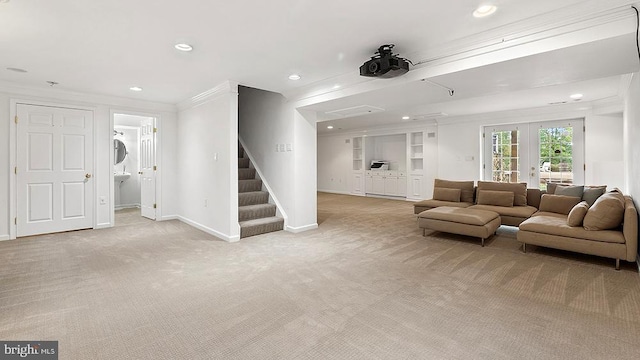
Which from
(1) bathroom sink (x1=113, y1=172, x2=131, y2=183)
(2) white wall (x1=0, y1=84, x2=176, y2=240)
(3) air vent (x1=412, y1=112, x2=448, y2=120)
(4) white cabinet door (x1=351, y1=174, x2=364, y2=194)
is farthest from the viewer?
(4) white cabinet door (x1=351, y1=174, x2=364, y2=194)

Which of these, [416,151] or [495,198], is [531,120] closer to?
[495,198]

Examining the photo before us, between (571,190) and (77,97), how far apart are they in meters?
8.45

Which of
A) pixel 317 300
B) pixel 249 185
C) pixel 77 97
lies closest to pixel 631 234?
pixel 317 300

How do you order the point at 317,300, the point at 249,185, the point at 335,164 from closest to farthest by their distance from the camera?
1. the point at 317,300
2. the point at 249,185
3. the point at 335,164

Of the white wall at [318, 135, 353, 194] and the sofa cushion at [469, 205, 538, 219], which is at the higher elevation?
the white wall at [318, 135, 353, 194]

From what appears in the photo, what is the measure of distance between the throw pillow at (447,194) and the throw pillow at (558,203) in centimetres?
141

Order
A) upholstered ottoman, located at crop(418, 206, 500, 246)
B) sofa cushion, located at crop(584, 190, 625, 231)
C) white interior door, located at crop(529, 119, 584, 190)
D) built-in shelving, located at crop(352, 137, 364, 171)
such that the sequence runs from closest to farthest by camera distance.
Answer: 1. sofa cushion, located at crop(584, 190, 625, 231)
2. upholstered ottoman, located at crop(418, 206, 500, 246)
3. white interior door, located at crop(529, 119, 584, 190)
4. built-in shelving, located at crop(352, 137, 364, 171)

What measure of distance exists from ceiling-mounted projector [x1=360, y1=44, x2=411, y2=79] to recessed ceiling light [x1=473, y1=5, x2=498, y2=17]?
793 mm

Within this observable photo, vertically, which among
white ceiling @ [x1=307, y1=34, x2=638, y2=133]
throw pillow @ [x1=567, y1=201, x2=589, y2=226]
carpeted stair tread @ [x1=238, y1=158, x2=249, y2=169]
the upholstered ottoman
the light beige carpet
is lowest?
the light beige carpet

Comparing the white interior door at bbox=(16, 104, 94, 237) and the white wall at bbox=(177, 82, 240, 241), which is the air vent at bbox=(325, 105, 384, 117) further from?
the white interior door at bbox=(16, 104, 94, 237)

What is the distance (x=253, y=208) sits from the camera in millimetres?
5297

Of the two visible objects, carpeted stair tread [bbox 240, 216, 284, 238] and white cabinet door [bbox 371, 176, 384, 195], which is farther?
white cabinet door [bbox 371, 176, 384, 195]

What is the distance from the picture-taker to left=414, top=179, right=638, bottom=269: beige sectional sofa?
3.36 meters

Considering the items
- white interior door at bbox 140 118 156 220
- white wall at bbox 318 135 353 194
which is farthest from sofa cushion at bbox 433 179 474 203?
white interior door at bbox 140 118 156 220
